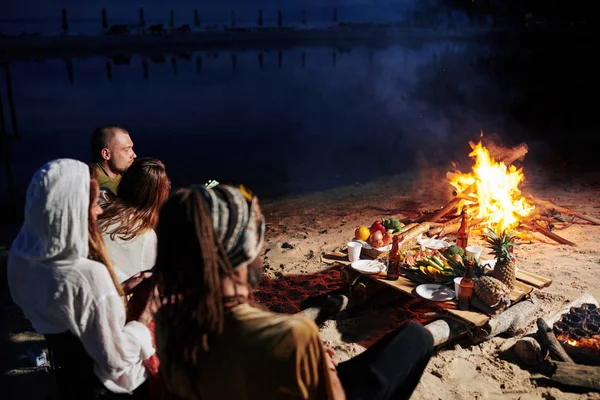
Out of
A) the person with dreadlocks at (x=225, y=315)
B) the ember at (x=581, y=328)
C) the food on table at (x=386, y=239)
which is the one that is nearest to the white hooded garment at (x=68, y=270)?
the person with dreadlocks at (x=225, y=315)

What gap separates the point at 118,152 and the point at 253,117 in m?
17.3

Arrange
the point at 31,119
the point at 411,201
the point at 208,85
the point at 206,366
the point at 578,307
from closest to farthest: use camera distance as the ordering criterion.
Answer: the point at 206,366
the point at 578,307
the point at 411,201
the point at 31,119
the point at 208,85

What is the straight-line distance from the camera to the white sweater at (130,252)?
394cm

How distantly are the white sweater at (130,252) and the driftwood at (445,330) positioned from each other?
9.05ft

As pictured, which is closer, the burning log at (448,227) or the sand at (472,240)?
the sand at (472,240)

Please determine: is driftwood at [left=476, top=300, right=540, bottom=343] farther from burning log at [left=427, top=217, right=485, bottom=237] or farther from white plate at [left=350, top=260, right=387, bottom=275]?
burning log at [left=427, top=217, right=485, bottom=237]

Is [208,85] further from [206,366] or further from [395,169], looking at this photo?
[206,366]

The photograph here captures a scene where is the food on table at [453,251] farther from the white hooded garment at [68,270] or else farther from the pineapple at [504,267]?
the white hooded garment at [68,270]

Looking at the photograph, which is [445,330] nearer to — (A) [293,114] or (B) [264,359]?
(B) [264,359]

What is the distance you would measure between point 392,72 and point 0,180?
31.7m

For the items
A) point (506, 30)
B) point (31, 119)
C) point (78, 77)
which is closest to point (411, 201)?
point (31, 119)

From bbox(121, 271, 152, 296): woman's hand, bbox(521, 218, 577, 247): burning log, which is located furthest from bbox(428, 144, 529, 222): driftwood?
bbox(121, 271, 152, 296): woman's hand

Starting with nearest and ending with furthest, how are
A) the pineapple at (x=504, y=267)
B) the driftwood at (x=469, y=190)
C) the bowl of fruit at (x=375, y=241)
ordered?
the pineapple at (x=504, y=267) < the bowl of fruit at (x=375, y=241) < the driftwood at (x=469, y=190)

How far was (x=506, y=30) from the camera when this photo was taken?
6569 centimetres
